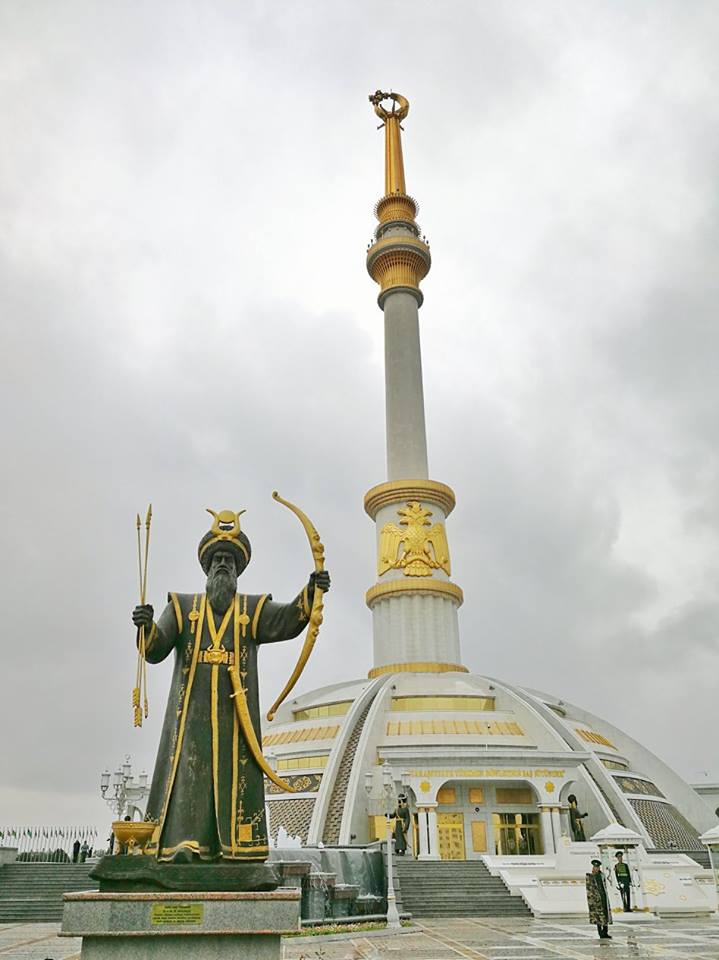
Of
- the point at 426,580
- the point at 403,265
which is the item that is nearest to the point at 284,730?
the point at 426,580

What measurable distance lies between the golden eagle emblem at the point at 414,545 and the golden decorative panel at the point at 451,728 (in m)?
8.20

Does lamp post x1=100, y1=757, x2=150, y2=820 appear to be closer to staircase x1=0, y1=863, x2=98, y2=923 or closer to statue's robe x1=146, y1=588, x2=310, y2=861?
staircase x1=0, y1=863, x2=98, y2=923

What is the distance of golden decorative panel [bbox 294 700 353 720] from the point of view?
3081 centimetres

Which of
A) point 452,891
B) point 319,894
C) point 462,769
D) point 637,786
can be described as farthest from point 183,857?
point 637,786

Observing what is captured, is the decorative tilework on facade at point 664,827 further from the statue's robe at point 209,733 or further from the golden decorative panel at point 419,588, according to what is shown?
the statue's robe at point 209,733

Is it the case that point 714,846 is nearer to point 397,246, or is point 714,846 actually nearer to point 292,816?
point 292,816

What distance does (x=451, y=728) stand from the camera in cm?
2850

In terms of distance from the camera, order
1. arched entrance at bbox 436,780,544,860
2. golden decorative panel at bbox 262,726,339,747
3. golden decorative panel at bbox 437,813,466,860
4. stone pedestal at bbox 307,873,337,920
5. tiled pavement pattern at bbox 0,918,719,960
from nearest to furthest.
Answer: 1. tiled pavement pattern at bbox 0,918,719,960
2. stone pedestal at bbox 307,873,337,920
3. golden decorative panel at bbox 437,813,466,860
4. arched entrance at bbox 436,780,544,860
5. golden decorative panel at bbox 262,726,339,747

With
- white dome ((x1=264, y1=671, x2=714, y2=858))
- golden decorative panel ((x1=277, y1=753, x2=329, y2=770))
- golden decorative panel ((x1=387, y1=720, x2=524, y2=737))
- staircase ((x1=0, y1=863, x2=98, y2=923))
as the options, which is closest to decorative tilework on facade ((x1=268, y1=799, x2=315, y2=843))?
white dome ((x1=264, y1=671, x2=714, y2=858))

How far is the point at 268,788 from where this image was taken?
28766mm

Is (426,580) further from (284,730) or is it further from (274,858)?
(274,858)

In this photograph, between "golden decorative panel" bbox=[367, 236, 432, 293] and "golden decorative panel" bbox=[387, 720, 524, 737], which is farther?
"golden decorative panel" bbox=[367, 236, 432, 293]

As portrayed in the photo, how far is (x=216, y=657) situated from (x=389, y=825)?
13.2 metres

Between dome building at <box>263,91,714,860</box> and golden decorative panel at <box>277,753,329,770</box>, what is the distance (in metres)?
0.05
